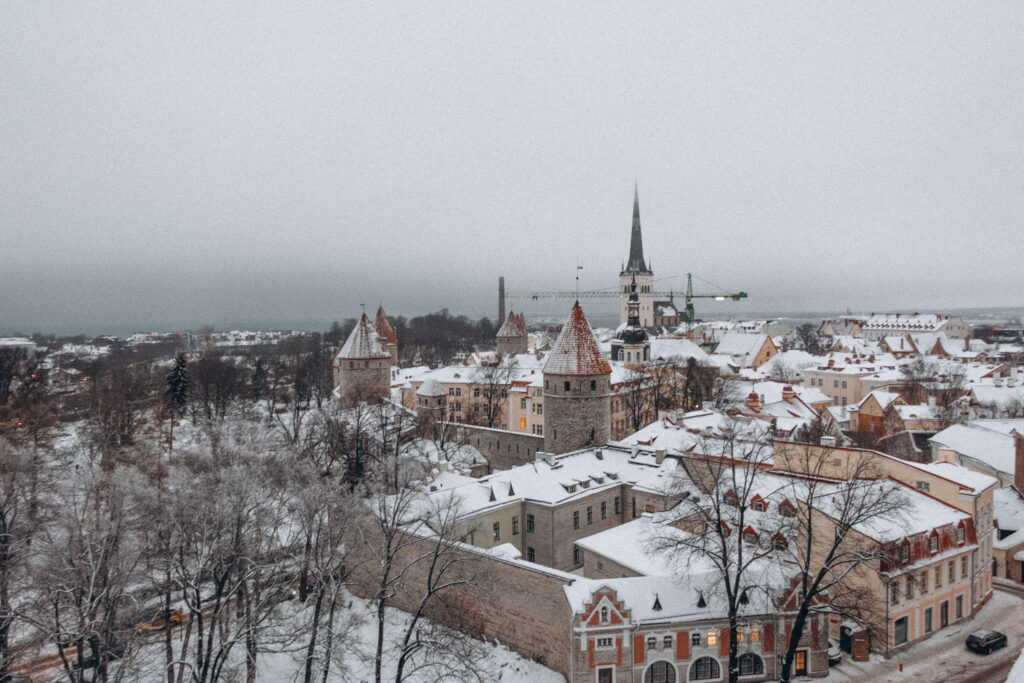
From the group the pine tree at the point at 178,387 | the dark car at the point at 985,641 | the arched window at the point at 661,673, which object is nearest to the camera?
the arched window at the point at 661,673

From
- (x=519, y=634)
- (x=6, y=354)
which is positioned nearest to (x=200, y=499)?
(x=519, y=634)

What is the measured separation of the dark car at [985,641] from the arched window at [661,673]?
10.2 meters

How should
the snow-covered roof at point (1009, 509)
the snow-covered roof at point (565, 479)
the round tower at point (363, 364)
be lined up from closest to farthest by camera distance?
the snow-covered roof at point (565, 479), the snow-covered roof at point (1009, 509), the round tower at point (363, 364)

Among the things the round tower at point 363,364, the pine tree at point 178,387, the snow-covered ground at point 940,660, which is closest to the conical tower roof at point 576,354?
the round tower at point 363,364

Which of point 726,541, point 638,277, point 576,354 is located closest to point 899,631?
point 726,541

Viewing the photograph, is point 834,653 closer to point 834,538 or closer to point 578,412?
point 834,538

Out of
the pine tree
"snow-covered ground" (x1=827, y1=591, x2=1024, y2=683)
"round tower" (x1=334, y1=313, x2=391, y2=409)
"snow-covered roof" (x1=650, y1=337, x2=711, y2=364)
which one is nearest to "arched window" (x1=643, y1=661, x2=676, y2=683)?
"snow-covered ground" (x1=827, y1=591, x2=1024, y2=683)

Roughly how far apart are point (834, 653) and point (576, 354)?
16.9 m

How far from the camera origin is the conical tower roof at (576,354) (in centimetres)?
3247

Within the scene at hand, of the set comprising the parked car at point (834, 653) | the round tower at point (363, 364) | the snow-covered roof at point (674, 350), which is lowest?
the parked car at point (834, 653)

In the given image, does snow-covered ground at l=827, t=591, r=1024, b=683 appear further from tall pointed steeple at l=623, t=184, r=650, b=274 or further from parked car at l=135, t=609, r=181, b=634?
tall pointed steeple at l=623, t=184, r=650, b=274

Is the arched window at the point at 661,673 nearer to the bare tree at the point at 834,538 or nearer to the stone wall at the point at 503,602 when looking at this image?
the stone wall at the point at 503,602

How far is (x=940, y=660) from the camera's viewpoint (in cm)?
2009

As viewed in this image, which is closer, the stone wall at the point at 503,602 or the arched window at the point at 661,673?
the arched window at the point at 661,673
